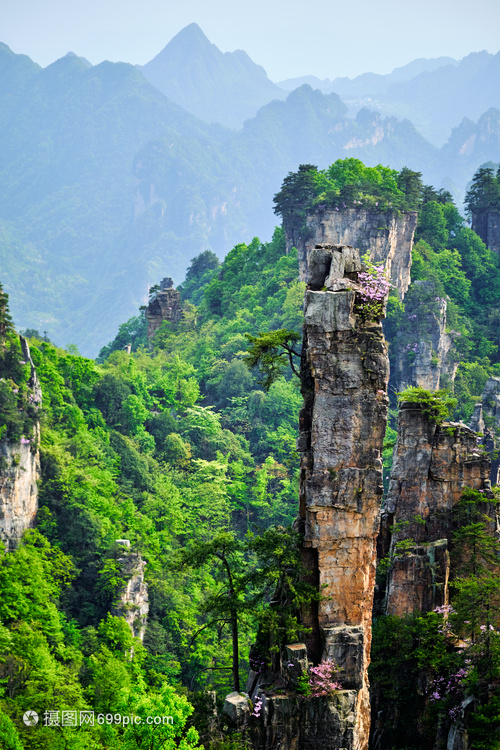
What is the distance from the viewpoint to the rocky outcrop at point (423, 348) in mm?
60688

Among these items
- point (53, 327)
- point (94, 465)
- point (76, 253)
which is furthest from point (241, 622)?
point (76, 253)

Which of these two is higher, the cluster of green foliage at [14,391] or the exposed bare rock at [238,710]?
the cluster of green foliage at [14,391]

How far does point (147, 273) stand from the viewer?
578 feet

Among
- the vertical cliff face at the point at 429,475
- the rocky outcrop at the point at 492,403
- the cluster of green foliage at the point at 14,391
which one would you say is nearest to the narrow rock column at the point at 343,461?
the vertical cliff face at the point at 429,475

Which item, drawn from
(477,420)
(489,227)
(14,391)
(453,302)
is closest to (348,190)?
(453,302)

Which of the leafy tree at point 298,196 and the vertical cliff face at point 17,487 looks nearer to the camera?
the vertical cliff face at point 17,487

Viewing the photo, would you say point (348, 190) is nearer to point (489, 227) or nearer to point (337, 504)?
point (489, 227)

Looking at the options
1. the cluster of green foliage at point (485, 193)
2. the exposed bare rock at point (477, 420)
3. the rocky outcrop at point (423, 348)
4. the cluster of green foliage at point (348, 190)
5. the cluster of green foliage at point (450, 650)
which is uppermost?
the cluster of green foliage at point (485, 193)

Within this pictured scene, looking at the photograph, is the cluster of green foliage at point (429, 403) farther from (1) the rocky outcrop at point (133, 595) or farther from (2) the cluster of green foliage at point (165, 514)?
(1) the rocky outcrop at point (133, 595)

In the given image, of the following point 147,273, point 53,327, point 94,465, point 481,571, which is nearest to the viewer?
point 481,571

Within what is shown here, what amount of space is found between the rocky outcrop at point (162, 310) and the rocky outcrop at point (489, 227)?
72.1 feet

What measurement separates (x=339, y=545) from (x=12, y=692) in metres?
13.2

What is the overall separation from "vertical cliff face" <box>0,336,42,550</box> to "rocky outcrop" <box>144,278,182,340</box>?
31123 millimetres

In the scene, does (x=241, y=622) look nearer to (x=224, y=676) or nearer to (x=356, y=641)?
(x=356, y=641)
